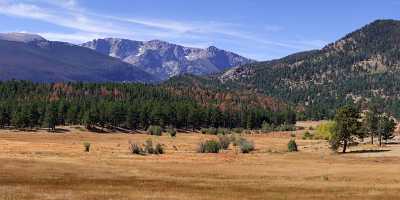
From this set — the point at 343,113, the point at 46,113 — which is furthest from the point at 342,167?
the point at 46,113

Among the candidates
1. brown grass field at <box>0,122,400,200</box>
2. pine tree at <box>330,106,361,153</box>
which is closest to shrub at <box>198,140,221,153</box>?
pine tree at <box>330,106,361,153</box>

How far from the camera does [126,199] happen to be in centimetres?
4022

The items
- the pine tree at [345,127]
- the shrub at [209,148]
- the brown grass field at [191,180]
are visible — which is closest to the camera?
the brown grass field at [191,180]

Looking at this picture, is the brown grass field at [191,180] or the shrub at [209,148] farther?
the shrub at [209,148]

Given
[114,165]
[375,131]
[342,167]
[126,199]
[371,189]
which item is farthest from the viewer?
[375,131]

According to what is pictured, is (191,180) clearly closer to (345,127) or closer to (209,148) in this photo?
(209,148)

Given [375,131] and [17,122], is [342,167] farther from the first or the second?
[17,122]

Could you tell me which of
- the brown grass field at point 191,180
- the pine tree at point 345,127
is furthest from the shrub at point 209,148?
the brown grass field at point 191,180

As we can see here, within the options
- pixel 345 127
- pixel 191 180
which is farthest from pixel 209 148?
pixel 191 180

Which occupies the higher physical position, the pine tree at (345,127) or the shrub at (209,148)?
the pine tree at (345,127)

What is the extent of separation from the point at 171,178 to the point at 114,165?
14.5 m

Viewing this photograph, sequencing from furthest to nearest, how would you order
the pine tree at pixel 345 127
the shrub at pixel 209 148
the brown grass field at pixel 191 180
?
the pine tree at pixel 345 127, the shrub at pixel 209 148, the brown grass field at pixel 191 180

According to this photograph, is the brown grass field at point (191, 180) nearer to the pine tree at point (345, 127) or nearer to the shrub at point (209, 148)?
the shrub at point (209, 148)

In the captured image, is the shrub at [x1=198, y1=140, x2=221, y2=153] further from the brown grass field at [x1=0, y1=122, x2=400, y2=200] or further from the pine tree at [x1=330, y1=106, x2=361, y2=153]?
the brown grass field at [x1=0, y1=122, x2=400, y2=200]
